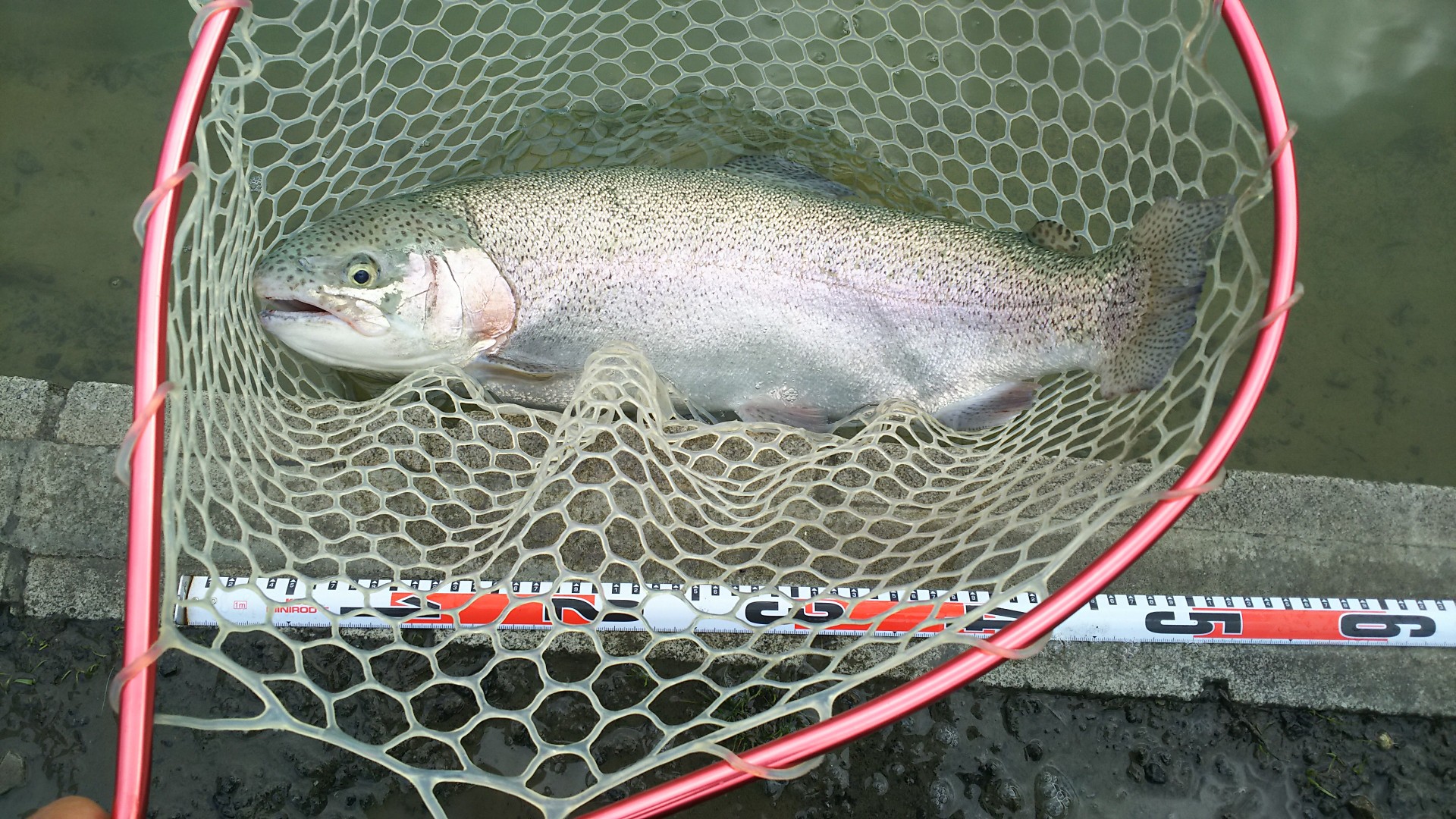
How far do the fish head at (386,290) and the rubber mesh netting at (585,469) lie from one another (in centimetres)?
15

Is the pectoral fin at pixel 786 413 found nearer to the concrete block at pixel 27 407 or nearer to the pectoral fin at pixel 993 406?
the pectoral fin at pixel 993 406

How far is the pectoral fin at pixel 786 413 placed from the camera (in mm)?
3482

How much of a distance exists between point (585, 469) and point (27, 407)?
2.10 m

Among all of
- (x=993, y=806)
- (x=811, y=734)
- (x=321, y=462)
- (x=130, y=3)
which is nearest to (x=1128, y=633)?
(x=993, y=806)

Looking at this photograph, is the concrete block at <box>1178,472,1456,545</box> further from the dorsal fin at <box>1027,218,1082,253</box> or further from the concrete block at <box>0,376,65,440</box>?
the concrete block at <box>0,376,65,440</box>

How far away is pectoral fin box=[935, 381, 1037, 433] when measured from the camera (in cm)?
330

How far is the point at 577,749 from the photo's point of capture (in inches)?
83.0

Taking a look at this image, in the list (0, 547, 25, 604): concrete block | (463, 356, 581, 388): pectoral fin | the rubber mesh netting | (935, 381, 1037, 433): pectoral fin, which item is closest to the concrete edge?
(0, 547, 25, 604): concrete block

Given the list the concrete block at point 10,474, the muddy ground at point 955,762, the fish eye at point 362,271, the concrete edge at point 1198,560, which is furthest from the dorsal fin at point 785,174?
the concrete block at point 10,474

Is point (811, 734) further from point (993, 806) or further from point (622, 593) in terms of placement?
point (993, 806)

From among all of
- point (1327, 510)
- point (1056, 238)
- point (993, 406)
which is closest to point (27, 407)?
point (993, 406)

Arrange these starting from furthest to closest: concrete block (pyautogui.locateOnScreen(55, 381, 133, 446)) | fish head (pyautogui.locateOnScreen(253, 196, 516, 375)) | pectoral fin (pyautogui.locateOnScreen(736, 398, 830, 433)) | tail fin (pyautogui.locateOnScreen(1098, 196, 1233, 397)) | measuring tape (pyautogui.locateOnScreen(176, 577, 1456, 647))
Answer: pectoral fin (pyautogui.locateOnScreen(736, 398, 830, 433)) → concrete block (pyautogui.locateOnScreen(55, 381, 133, 446)) → fish head (pyautogui.locateOnScreen(253, 196, 516, 375)) → measuring tape (pyautogui.locateOnScreen(176, 577, 1456, 647)) → tail fin (pyautogui.locateOnScreen(1098, 196, 1233, 397))

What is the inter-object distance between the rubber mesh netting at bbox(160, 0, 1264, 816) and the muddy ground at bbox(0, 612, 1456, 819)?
16cm

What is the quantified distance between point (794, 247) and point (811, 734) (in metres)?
1.87
